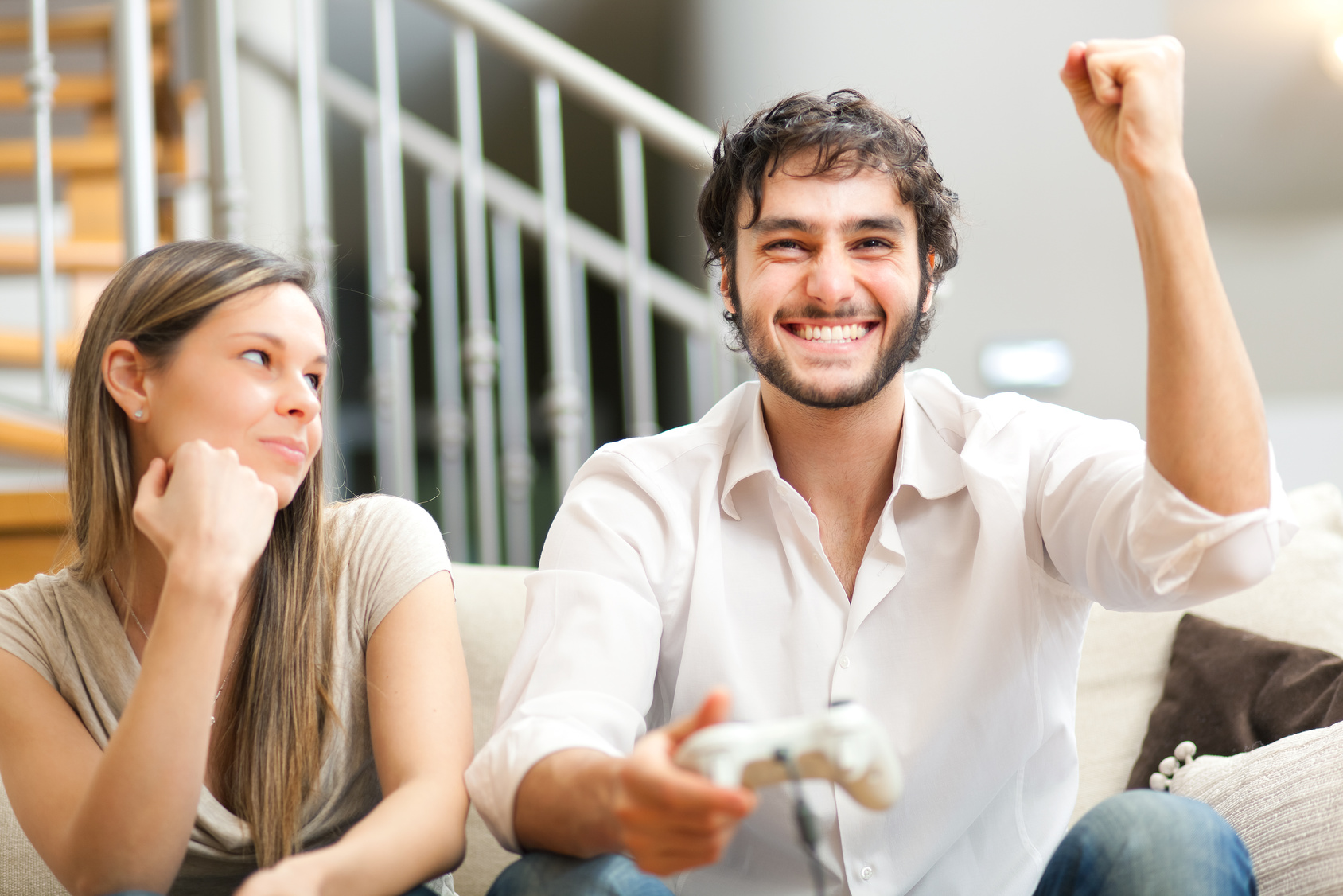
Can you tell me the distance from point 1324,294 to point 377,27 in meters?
2.22

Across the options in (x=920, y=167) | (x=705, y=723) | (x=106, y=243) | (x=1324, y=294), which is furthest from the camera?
(x=1324, y=294)

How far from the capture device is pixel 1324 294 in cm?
276

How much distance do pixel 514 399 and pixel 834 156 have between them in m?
1.27

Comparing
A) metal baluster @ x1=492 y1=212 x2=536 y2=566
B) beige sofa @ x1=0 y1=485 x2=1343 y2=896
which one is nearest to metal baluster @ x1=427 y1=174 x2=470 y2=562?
metal baluster @ x1=492 y1=212 x2=536 y2=566

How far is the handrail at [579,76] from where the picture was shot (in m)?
2.10

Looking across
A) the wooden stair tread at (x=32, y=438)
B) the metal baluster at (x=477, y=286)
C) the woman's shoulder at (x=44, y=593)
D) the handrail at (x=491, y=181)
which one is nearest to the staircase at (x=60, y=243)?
the wooden stair tread at (x=32, y=438)

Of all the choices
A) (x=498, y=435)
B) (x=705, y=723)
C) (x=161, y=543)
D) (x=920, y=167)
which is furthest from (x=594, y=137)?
(x=705, y=723)

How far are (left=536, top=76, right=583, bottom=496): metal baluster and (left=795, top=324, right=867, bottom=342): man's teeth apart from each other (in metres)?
1.00

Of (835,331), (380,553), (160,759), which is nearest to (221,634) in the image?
(160,759)

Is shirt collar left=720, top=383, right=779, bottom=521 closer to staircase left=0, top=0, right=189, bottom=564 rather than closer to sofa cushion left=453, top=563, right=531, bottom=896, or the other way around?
sofa cushion left=453, top=563, right=531, bottom=896

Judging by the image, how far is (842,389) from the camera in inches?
47.1

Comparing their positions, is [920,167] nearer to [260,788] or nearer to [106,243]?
[260,788]

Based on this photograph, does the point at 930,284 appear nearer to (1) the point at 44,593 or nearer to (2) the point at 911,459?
(2) the point at 911,459

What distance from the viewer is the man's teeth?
3.95ft
